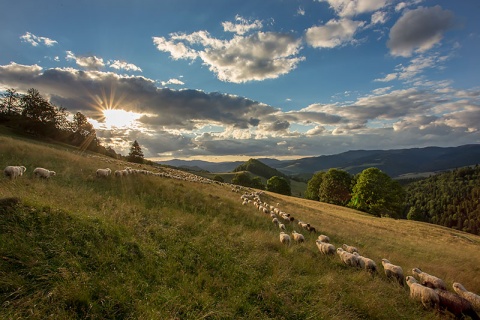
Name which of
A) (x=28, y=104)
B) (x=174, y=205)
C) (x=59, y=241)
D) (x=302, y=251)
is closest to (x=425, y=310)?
(x=302, y=251)

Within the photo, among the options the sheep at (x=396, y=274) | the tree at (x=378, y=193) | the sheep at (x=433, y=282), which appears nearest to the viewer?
the sheep at (x=433, y=282)

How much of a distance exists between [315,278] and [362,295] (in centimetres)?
163

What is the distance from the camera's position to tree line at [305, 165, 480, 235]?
5681 centimetres

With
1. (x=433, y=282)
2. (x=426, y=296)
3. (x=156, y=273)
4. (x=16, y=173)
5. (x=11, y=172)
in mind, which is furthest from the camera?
(x=16, y=173)

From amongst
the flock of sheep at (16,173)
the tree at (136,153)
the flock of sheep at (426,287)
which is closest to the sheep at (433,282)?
the flock of sheep at (426,287)

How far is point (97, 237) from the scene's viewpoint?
798 centimetres

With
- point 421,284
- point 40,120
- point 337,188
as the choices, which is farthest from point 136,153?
point 421,284

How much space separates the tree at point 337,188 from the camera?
71.4 meters

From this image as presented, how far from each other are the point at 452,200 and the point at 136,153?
175m

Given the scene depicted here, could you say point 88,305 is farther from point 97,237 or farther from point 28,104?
point 28,104

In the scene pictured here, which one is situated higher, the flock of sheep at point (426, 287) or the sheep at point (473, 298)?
the flock of sheep at point (426, 287)

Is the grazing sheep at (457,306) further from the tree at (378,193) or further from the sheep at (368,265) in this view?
the tree at (378,193)

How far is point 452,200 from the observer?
140750 mm

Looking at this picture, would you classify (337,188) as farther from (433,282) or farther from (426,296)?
(426,296)
